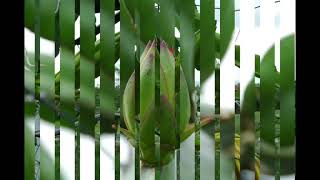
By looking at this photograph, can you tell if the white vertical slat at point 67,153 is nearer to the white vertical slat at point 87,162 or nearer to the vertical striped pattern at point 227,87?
the white vertical slat at point 87,162

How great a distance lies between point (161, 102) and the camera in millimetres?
2285

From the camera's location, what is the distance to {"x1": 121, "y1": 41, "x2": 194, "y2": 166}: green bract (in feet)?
7.50

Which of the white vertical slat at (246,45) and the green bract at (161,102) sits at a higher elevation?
the white vertical slat at (246,45)

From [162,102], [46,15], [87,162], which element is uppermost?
[46,15]

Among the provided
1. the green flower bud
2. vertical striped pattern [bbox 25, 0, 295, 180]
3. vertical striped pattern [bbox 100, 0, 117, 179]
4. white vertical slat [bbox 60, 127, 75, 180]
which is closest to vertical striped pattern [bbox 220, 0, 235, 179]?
vertical striped pattern [bbox 25, 0, 295, 180]

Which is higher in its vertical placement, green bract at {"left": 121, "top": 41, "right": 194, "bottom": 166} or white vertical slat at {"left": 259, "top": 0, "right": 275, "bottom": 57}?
white vertical slat at {"left": 259, "top": 0, "right": 275, "bottom": 57}

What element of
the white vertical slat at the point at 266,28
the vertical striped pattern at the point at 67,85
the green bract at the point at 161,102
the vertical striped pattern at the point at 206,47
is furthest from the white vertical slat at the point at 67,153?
the white vertical slat at the point at 266,28

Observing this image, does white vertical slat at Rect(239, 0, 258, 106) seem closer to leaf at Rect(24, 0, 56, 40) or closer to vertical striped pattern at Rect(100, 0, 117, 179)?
vertical striped pattern at Rect(100, 0, 117, 179)

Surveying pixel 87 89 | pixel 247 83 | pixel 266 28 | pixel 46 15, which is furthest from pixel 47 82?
pixel 266 28

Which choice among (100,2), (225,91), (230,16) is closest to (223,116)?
(225,91)

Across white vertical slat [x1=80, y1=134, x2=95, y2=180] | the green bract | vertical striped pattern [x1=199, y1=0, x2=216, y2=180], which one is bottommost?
white vertical slat [x1=80, y1=134, x2=95, y2=180]

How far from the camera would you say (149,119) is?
2.30m

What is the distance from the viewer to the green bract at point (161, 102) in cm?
229

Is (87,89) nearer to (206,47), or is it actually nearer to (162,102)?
(162,102)
